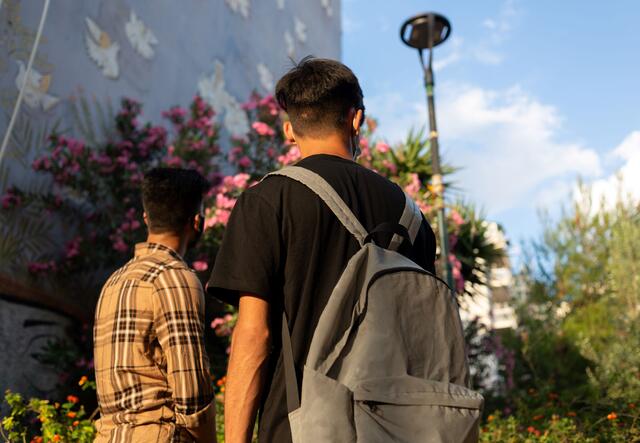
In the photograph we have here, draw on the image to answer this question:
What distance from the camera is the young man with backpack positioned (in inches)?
53.6

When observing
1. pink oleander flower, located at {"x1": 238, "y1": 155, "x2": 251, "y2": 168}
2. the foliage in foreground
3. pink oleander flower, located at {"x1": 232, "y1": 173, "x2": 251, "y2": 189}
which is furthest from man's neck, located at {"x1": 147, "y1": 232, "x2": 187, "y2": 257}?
pink oleander flower, located at {"x1": 238, "y1": 155, "x2": 251, "y2": 168}

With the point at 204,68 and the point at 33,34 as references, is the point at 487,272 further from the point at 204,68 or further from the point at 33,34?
the point at 33,34

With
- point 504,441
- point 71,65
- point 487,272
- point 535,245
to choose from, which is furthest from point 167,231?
point 535,245

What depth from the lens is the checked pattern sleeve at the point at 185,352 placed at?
200 cm

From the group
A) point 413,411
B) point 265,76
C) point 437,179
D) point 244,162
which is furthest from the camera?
point 265,76

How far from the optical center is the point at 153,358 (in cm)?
208

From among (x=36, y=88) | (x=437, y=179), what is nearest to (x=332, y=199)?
(x=437, y=179)

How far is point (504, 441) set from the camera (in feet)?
17.0

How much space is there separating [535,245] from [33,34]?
960cm

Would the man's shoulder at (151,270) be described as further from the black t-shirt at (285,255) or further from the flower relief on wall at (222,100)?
the flower relief on wall at (222,100)

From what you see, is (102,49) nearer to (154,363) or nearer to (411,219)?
(154,363)

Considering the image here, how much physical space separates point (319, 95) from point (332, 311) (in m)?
0.62

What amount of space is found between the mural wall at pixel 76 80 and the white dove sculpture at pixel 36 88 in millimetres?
10

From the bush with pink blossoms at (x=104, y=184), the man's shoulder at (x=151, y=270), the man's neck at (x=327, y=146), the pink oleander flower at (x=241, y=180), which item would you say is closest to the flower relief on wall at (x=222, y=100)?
the bush with pink blossoms at (x=104, y=184)
